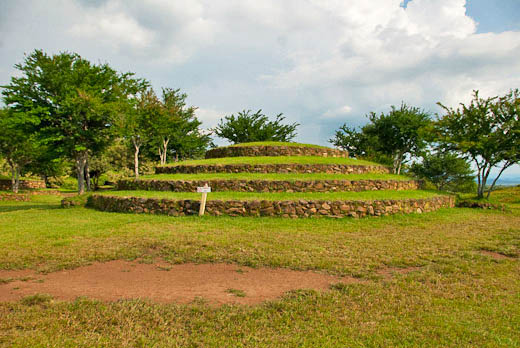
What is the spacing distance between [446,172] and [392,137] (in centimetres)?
1430

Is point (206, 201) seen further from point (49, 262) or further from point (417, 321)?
point (417, 321)

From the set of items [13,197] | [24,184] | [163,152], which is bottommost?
[13,197]

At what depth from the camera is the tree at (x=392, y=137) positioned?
3072 centimetres

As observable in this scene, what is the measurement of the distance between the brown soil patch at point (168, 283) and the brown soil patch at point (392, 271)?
2.10 feet

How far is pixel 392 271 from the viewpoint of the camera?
197 inches

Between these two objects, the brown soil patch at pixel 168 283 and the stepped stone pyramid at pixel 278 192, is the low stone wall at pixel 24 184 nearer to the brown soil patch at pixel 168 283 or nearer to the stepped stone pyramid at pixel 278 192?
the stepped stone pyramid at pixel 278 192

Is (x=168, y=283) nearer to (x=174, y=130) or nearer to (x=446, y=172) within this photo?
(x=174, y=130)

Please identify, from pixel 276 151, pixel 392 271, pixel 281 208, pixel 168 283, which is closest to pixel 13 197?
pixel 276 151

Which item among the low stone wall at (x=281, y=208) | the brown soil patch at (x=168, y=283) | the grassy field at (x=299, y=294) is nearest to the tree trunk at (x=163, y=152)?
the low stone wall at (x=281, y=208)

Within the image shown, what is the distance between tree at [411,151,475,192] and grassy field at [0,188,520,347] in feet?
115

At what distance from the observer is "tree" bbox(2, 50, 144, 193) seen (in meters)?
16.0

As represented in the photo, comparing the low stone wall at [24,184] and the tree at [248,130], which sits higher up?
the tree at [248,130]

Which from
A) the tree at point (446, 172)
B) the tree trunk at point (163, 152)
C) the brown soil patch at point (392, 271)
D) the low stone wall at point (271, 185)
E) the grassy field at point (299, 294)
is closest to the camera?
the grassy field at point (299, 294)

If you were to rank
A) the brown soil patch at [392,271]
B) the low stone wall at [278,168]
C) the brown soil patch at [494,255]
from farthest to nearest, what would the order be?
the low stone wall at [278,168] < the brown soil patch at [494,255] < the brown soil patch at [392,271]
